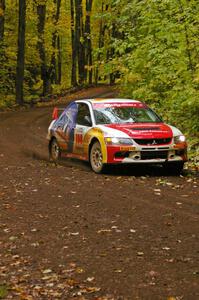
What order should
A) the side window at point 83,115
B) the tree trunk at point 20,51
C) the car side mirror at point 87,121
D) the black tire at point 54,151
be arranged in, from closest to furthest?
1. the car side mirror at point 87,121
2. the side window at point 83,115
3. the black tire at point 54,151
4. the tree trunk at point 20,51

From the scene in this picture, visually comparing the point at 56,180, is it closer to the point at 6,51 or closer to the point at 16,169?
the point at 16,169

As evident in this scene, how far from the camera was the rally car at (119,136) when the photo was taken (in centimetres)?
1232

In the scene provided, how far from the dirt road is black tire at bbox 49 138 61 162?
178 cm

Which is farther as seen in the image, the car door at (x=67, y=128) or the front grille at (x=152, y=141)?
the car door at (x=67, y=128)

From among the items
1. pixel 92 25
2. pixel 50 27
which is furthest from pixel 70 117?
pixel 92 25

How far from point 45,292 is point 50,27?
1533 inches

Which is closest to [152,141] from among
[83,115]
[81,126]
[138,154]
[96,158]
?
[138,154]

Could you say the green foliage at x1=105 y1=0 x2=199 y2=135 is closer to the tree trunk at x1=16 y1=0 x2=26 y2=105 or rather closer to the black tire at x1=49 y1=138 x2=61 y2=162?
the black tire at x1=49 y1=138 x2=61 y2=162

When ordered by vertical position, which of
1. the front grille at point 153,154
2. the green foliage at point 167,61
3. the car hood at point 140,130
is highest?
the green foliage at point 167,61

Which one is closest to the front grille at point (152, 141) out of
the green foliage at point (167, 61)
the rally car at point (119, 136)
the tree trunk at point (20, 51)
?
the rally car at point (119, 136)

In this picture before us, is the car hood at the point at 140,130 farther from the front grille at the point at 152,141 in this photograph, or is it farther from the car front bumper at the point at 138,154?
the car front bumper at the point at 138,154

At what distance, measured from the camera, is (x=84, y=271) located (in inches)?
237

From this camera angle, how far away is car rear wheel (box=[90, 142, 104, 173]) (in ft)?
41.5

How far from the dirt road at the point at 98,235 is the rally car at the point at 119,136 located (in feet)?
1.38
